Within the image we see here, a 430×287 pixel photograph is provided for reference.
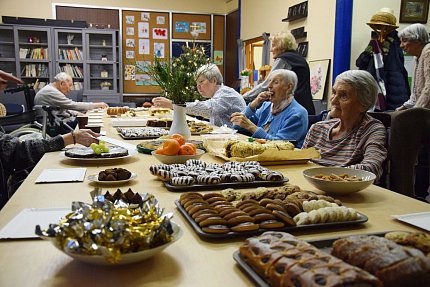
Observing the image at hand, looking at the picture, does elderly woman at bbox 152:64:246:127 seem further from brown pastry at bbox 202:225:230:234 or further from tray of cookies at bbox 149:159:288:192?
brown pastry at bbox 202:225:230:234

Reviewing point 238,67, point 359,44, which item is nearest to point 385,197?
point 359,44

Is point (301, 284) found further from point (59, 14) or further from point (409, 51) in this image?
point (59, 14)

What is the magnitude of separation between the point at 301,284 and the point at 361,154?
55.7 inches

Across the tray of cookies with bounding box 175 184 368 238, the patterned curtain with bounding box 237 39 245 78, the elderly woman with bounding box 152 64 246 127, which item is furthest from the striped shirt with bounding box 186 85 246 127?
the patterned curtain with bounding box 237 39 245 78

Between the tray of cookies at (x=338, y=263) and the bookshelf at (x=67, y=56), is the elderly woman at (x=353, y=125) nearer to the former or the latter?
the tray of cookies at (x=338, y=263)

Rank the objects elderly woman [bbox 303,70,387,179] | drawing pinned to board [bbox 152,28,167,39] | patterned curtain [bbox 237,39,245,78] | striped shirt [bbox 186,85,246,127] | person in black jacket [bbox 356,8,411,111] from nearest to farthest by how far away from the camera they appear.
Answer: elderly woman [bbox 303,70,387,179]
striped shirt [bbox 186,85,246,127]
person in black jacket [bbox 356,8,411,111]
patterned curtain [bbox 237,39,245,78]
drawing pinned to board [bbox 152,28,167,39]

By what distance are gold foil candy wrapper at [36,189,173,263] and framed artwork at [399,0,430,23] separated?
15.3ft

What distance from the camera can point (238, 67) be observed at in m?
7.87

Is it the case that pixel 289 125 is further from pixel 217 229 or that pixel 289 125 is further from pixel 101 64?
pixel 101 64

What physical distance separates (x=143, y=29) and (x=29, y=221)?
24.9ft

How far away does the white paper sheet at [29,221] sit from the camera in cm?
92

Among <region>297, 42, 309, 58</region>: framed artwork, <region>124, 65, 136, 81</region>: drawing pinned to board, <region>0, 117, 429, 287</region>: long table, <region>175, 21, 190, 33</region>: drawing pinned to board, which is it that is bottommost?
<region>0, 117, 429, 287</region>: long table

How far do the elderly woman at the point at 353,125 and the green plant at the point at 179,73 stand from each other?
29.3 inches

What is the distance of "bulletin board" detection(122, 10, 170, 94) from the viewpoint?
805 centimetres
